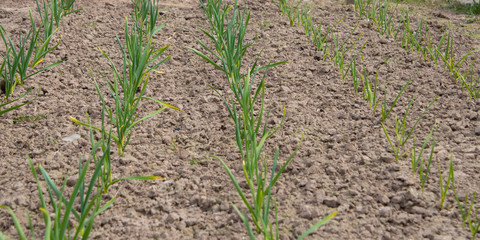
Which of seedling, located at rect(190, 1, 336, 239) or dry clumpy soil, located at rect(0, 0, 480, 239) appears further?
dry clumpy soil, located at rect(0, 0, 480, 239)

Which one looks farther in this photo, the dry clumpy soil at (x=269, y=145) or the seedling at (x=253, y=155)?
the dry clumpy soil at (x=269, y=145)

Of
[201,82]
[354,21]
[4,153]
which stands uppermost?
[354,21]

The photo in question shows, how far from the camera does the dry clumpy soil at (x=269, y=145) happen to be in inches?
65.9

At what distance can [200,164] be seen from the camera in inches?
80.2

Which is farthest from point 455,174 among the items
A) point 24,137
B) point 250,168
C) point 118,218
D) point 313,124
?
point 24,137

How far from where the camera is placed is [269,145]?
7.07 ft

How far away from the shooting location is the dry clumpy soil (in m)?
1.67

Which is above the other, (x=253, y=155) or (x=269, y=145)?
(x=253, y=155)

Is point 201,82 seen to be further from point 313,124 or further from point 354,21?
point 354,21

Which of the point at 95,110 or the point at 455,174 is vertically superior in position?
the point at 455,174

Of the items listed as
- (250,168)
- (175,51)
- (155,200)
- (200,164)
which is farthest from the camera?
(175,51)

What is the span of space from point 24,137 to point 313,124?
1323 millimetres

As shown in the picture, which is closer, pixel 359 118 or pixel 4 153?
pixel 4 153

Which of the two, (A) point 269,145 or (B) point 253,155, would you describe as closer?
(B) point 253,155
